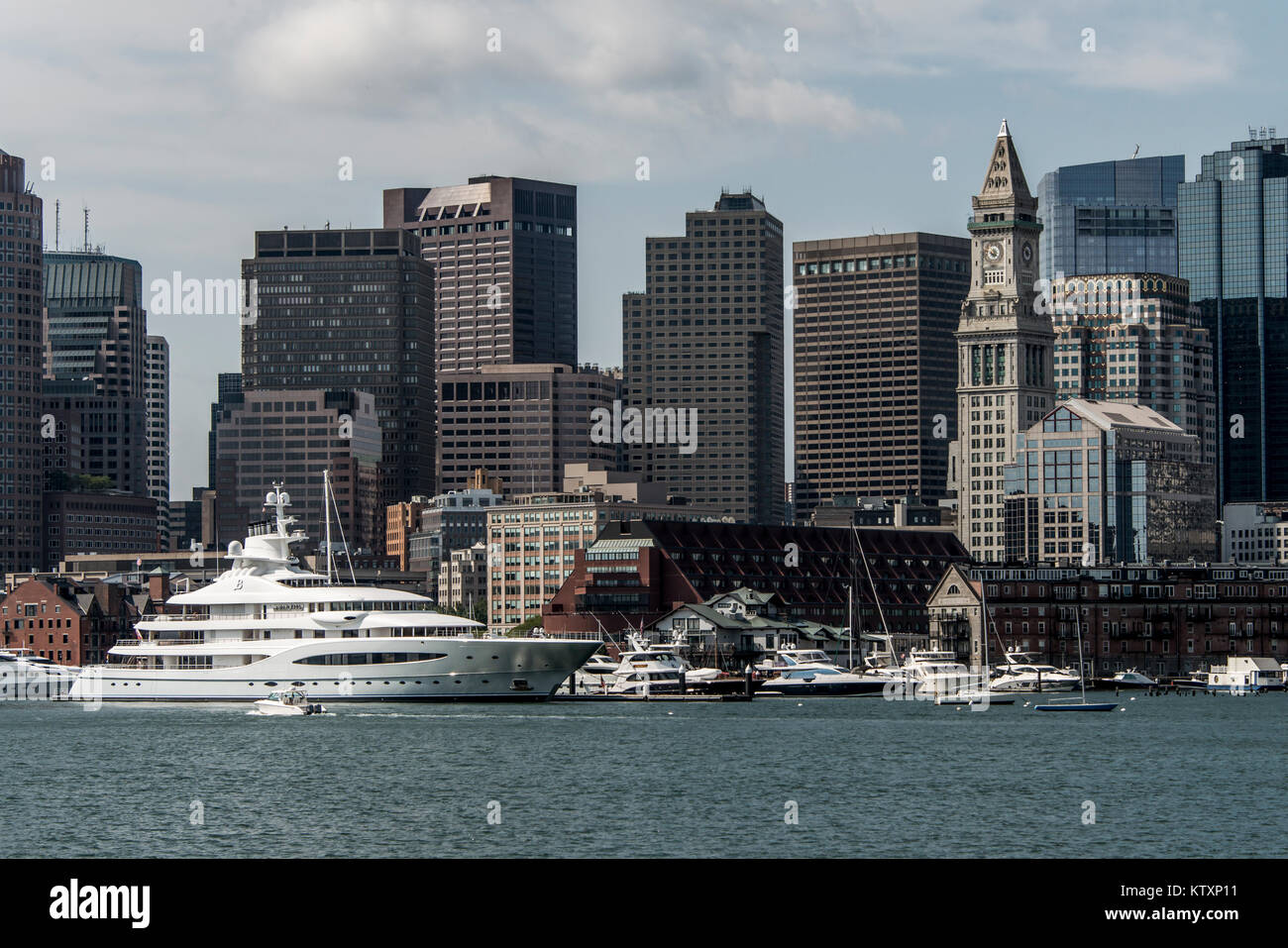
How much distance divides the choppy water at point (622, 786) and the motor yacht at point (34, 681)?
42.7 metres

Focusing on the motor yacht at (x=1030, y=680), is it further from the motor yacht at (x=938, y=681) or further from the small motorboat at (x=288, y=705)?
the small motorboat at (x=288, y=705)

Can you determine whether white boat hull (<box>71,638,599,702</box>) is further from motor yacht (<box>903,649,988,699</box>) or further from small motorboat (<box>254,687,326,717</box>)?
motor yacht (<box>903,649,988,699</box>)

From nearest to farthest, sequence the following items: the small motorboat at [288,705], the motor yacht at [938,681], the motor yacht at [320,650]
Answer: the small motorboat at [288,705], the motor yacht at [320,650], the motor yacht at [938,681]

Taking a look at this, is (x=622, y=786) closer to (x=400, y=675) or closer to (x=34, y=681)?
(x=400, y=675)

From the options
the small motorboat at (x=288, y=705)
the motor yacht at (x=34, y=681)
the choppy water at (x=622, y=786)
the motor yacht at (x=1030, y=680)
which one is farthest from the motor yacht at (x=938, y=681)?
the motor yacht at (x=34, y=681)

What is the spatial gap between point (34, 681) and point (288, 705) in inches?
2171

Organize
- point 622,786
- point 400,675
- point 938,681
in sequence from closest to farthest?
point 622,786 < point 400,675 < point 938,681

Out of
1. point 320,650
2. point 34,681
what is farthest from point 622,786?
point 34,681

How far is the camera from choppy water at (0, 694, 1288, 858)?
2458 inches

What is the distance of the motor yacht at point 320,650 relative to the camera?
440ft

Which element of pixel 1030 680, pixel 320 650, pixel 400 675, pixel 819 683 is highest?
pixel 320 650

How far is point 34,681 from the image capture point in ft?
573
